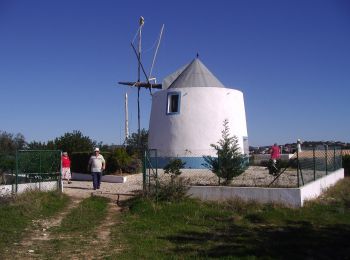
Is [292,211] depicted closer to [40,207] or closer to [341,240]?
[341,240]

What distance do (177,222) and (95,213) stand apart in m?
2.40

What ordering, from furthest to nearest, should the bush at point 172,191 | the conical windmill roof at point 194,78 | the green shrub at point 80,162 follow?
the conical windmill roof at point 194,78, the green shrub at point 80,162, the bush at point 172,191

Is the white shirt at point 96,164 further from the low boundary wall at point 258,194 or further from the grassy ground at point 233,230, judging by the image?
the low boundary wall at point 258,194

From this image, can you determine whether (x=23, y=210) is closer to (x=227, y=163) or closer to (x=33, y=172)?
(x=33, y=172)

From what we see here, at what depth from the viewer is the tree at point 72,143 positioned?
30.7 m

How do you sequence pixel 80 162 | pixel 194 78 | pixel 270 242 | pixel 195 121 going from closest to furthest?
pixel 270 242, pixel 80 162, pixel 195 121, pixel 194 78

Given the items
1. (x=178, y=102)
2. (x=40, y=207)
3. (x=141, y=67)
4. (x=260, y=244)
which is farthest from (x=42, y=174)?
(x=141, y=67)

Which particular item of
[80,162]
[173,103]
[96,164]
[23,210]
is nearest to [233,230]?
[23,210]

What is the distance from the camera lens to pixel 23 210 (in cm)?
1251

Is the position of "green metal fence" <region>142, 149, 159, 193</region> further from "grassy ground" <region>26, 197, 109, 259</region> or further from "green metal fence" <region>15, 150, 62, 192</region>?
"green metal fence" <region>15, 150, 62, 192</region>

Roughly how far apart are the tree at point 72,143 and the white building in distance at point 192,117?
4745 millimetres

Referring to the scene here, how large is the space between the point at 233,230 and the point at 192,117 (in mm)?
17352

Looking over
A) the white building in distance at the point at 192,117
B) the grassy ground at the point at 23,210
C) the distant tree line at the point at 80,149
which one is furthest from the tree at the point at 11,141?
the grassy ground at the point at 23,210

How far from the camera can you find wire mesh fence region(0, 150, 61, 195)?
15383 millimetres
